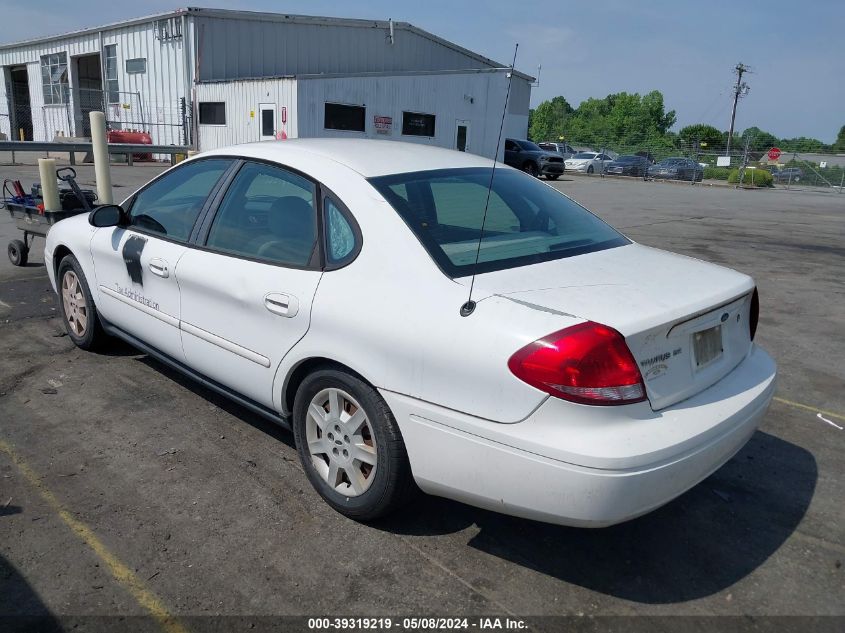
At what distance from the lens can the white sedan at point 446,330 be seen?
2.43 metres

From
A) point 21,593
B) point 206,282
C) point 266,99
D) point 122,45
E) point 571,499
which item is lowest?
point 21,593

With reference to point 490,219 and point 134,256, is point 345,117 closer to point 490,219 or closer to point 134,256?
point 134,256

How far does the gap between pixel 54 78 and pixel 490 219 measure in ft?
111

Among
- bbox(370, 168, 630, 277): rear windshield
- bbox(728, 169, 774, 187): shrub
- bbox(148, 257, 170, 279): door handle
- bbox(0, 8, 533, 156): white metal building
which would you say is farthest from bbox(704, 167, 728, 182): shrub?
bbox(148, 257, 170, 279): door handle

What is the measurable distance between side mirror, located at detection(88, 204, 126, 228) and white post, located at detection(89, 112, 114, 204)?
4446 mm

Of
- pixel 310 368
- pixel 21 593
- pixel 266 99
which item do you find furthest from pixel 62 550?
pixel 266 99

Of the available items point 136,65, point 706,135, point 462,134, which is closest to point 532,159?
point 462,134

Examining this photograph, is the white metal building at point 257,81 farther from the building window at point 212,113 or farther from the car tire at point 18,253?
the car tire at point 18,253

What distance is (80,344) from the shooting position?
510cm

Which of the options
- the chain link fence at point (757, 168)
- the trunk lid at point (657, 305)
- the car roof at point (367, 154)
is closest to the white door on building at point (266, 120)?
the car roof at point (367, 154)

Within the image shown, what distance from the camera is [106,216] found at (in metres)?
4.33

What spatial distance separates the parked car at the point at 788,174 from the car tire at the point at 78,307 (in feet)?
137

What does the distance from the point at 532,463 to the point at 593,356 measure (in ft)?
1.39

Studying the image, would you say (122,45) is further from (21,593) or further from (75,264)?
(21,593)
